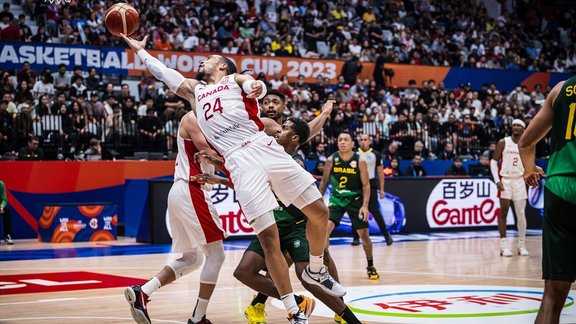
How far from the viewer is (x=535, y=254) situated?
14930 mm

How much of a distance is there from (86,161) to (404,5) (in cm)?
1726

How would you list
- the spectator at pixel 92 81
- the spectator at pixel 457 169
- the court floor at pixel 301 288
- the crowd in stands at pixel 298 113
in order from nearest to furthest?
the court floor at pixel 301 288
the crowd in stands at pixel 298 113
the spectator at pixel 92 81
the spectator at pixel 457 169

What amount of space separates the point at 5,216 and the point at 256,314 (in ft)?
37.4

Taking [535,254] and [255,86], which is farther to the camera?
[535,254]

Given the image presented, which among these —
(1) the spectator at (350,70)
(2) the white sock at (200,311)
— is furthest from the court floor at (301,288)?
(1) the spectator at (350,70)

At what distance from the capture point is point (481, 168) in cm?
2158

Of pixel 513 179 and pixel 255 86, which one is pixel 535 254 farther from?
pixel 255 86

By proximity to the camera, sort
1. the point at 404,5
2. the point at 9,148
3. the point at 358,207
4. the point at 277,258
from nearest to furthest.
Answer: the point at 277,258 < the point at 358,207 < the point at 9,148 < the point at 404,5

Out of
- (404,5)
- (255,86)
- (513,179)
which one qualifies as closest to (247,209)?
(255,86)

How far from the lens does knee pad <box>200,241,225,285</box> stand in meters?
7.47

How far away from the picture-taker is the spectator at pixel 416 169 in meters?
21.0

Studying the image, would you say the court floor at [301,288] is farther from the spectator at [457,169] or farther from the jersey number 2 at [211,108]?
the spectator at [457,169]

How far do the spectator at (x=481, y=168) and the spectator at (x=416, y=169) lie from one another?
4.64 ft

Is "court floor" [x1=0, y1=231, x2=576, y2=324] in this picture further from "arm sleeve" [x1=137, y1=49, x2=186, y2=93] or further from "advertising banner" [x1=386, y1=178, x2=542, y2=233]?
"advertising banner" [x1=386, y1=178, x2=542, y2=233]
